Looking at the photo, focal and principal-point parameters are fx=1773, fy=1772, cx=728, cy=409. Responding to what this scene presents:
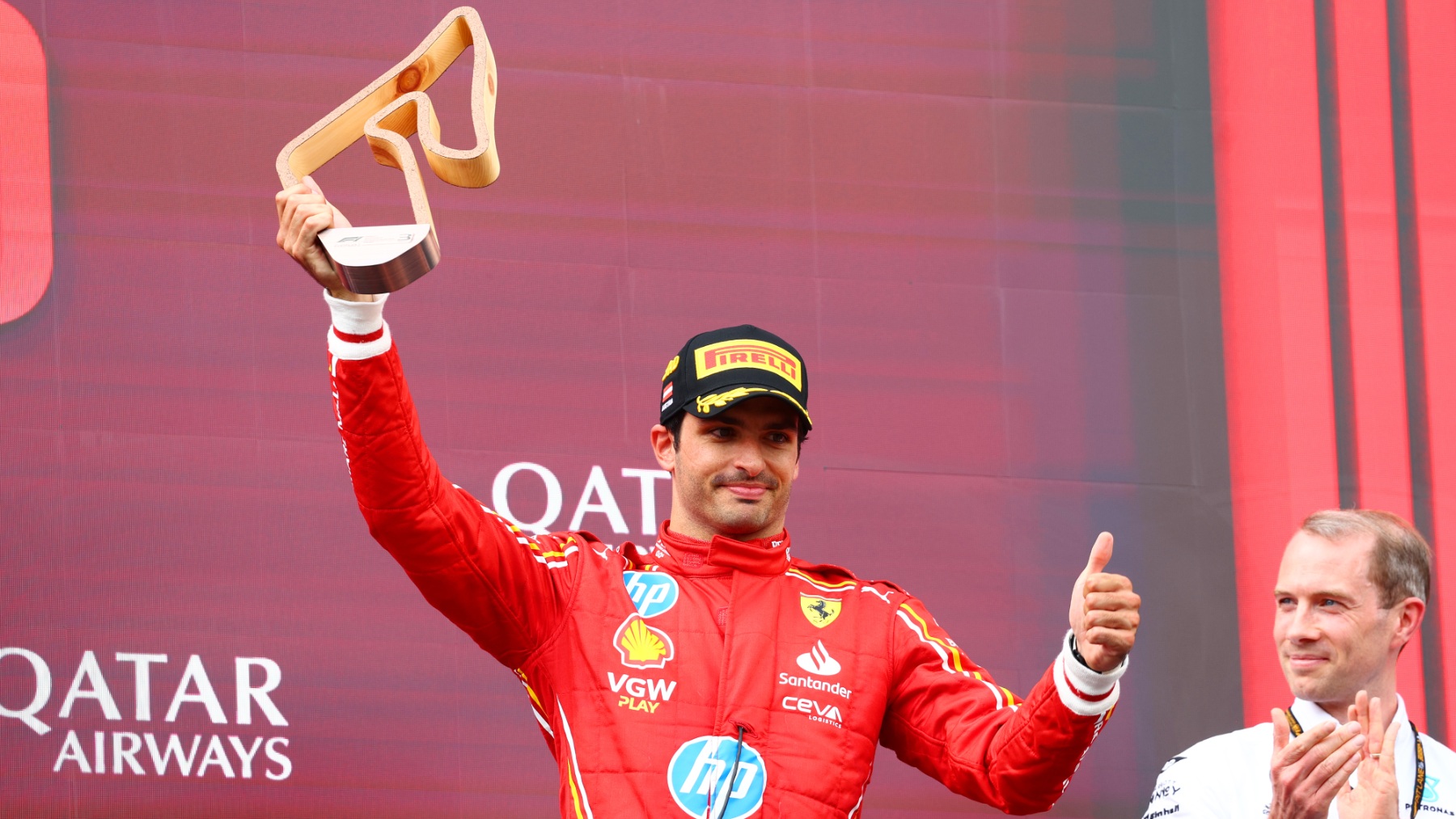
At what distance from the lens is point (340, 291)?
186 centimetres

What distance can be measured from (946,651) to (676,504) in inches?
14.6

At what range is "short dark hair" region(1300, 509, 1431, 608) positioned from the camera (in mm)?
2301

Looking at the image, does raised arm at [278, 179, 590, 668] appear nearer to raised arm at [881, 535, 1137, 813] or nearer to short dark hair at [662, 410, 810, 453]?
short dark hair at [662, 410, 810, 453]

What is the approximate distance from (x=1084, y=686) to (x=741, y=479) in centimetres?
52

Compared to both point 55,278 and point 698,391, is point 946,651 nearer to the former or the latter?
point 698,391

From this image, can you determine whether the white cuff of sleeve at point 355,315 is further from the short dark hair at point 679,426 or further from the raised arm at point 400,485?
the short dark hair at point 679,426

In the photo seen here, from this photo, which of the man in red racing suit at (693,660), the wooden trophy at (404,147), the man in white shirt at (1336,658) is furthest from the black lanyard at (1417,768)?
the wooden trophy at (404,147)

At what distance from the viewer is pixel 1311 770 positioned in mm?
1864

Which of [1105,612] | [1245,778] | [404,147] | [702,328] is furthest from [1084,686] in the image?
[702,328]

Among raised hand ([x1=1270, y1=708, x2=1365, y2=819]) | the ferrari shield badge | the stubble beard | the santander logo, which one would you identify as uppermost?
the stubble beard

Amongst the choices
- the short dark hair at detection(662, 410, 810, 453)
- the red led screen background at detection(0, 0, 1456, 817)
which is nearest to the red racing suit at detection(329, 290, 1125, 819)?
the short dark hair at detection(662, 410, 810, 453)

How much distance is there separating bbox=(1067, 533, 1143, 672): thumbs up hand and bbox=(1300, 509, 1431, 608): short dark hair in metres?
0.71

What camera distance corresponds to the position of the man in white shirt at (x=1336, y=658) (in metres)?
2.24

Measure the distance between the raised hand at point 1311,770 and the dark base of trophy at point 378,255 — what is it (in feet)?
3.41
